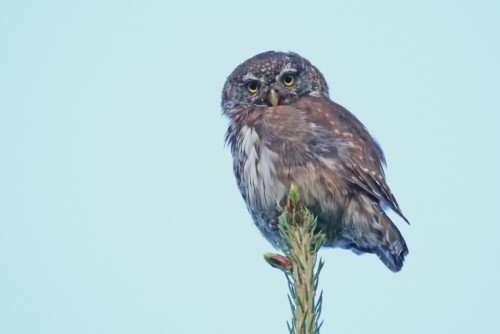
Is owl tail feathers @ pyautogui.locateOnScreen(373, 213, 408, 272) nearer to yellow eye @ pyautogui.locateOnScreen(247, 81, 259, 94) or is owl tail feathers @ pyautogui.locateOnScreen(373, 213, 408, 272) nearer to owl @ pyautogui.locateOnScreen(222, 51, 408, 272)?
owl @ pyautogui.locateOnScreen(222, 51, 408, 272)

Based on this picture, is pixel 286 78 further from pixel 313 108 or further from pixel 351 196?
pixel 351 196

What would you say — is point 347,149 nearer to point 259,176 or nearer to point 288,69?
point 259,176

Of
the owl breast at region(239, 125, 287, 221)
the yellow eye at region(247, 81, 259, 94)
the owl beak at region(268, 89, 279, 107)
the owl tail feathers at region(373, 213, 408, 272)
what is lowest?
the owl tail feathers at region(373, 213, 408, 272)

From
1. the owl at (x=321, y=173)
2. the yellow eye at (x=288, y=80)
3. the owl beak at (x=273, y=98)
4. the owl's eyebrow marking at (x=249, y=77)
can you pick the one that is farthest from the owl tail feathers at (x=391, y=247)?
the owl's eyebrow marking at (x=249, y=77)

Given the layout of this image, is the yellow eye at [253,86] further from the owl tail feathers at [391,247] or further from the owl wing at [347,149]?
the owl tail feathers at [391,247]

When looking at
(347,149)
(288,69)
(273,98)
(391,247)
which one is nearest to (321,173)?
(347,149)

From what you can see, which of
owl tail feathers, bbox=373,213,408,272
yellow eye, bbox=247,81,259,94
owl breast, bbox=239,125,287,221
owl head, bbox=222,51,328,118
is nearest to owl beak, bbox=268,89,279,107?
owl head, bbox=222,51,328,118
